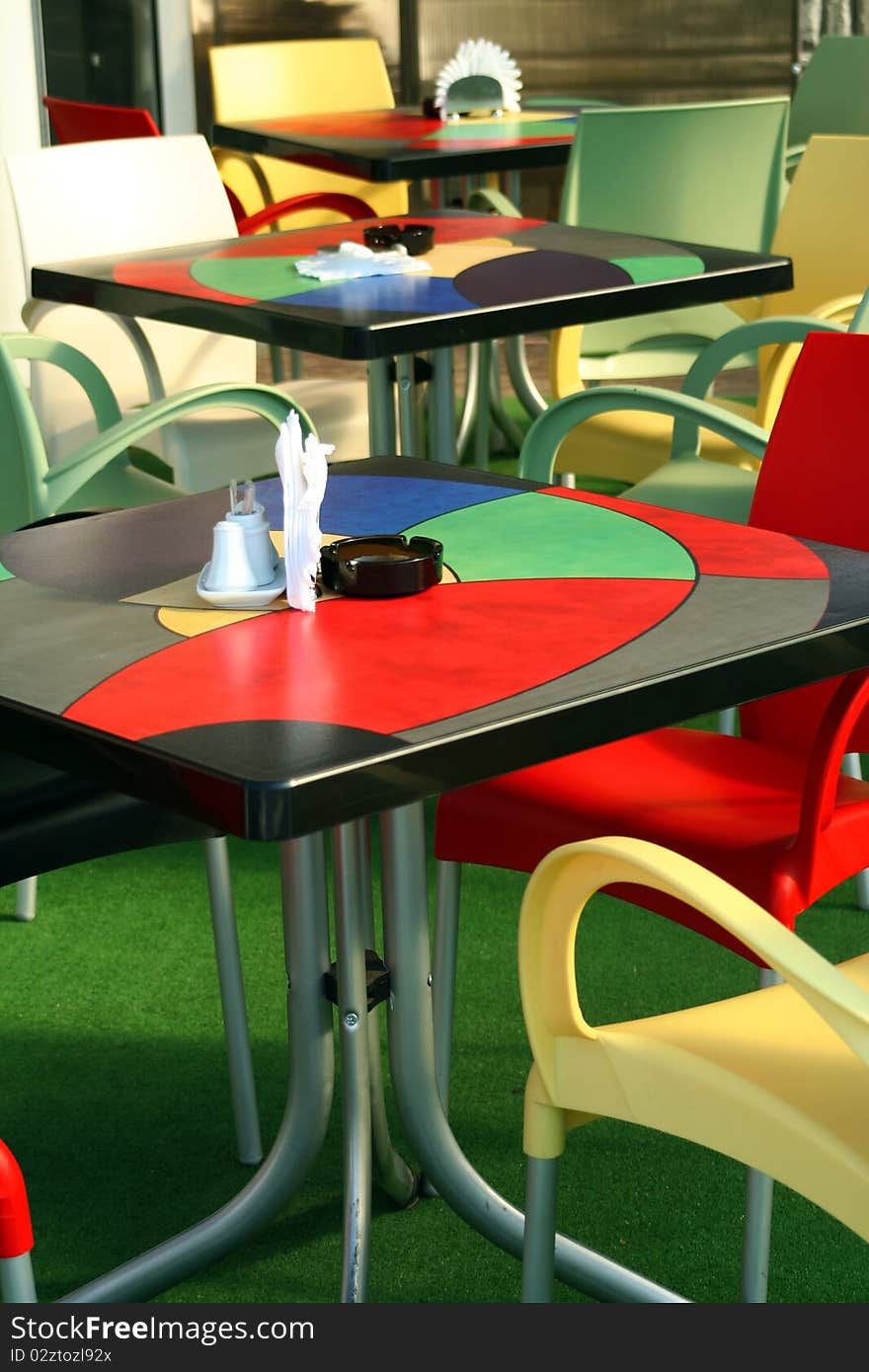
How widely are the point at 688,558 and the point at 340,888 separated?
1.49 feet

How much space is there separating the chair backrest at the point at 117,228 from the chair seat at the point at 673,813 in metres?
1.90

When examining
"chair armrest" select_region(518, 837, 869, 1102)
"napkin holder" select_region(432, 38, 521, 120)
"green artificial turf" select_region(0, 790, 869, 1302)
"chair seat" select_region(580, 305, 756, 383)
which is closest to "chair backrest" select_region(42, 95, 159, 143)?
"napkin holder" select_region(432, 38, 521, 120)

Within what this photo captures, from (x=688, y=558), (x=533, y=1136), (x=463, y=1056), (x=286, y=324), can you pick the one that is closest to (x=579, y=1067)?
(x=533, y=1136)

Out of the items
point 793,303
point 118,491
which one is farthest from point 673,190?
point 118,491

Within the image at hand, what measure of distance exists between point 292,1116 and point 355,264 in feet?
5.74

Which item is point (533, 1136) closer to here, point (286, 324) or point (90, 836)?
point (90, 836)

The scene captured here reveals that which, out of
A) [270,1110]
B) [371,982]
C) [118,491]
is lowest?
[270,1110]

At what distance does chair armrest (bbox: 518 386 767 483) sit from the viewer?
2807 mm

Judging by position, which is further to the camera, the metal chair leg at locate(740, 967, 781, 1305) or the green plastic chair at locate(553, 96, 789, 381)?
the green plastic chair at locate(553, 96, 789, 381)

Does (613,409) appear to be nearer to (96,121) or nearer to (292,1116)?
(292,1116)

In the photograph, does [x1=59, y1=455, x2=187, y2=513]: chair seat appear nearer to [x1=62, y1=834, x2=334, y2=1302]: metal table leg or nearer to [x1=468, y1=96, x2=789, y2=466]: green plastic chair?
[x1=468, y1=96, x2=789, y2=466]: green plastic chair

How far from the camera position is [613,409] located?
2811mm

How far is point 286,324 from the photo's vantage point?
9.66 feet

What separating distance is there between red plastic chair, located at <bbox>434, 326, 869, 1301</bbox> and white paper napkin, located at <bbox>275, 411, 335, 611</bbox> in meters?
0.42
